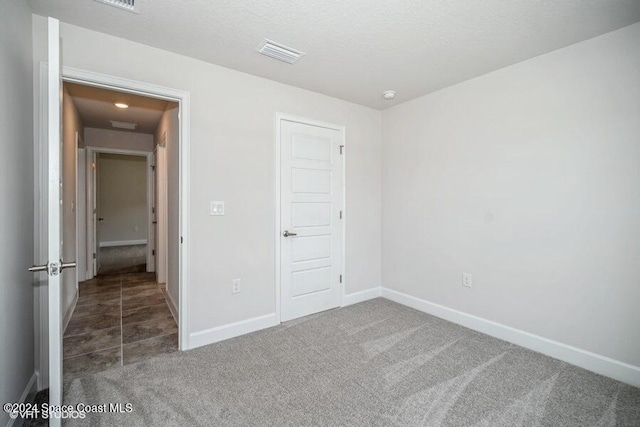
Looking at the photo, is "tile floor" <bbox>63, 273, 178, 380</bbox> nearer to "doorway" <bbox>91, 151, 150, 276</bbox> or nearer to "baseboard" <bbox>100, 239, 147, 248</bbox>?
"doorway" <bbox>91, 151, 150, 276</bbox>

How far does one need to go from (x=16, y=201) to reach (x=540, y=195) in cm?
372

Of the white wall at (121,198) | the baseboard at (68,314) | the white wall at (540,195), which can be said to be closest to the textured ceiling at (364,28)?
the white wall at (540,195)

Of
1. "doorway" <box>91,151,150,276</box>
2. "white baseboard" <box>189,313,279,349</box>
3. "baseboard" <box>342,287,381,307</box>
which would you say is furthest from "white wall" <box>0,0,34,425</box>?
"doorway" <box>91,151,150,276</box>

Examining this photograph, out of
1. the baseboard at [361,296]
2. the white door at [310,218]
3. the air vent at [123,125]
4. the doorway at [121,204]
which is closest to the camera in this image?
the white door at [310,218]

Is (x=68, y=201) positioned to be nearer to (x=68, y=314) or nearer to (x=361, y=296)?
(x=68, y=314)

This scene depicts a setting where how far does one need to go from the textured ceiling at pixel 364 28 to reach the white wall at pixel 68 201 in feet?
5.18

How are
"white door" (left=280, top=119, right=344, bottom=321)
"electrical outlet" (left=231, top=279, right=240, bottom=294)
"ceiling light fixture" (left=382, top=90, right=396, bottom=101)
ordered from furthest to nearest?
"ceiling light fixture" (left=382, top=90, right=396, bottom=101) < "white door" (left=280, top=119, right=344, bottom=321) < "electrical outlet" (left=231, top=279, right=240, bottom=294)

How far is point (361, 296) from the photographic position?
3.73 meters

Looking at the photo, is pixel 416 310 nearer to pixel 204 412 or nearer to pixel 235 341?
pixel 235 341

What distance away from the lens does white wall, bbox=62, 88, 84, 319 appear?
3.05 metres

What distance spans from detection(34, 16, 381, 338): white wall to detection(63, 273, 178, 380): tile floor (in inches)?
21.4

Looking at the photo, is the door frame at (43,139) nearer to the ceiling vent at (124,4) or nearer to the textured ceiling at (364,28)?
the textured ceiling at (364,28)

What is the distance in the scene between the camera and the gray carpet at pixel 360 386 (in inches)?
68.1

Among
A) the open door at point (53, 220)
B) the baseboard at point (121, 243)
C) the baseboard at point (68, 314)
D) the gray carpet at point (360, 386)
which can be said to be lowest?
the gray carpet at point (360, 386)
